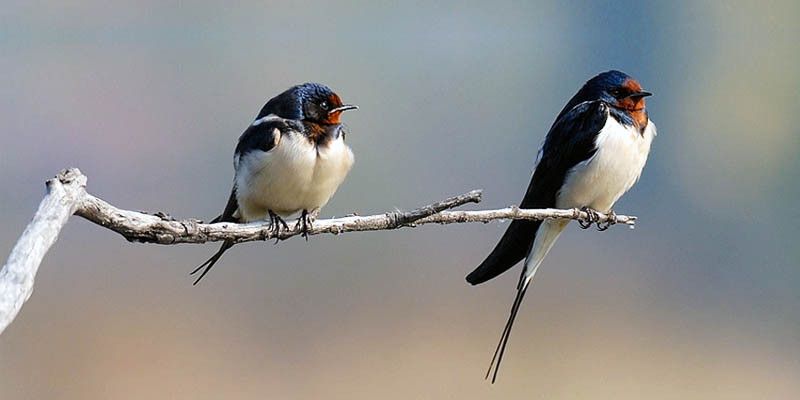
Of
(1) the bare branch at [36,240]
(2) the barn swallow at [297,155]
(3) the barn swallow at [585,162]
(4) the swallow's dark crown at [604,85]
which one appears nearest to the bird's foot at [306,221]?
(2) the barn swallow at [297,155]

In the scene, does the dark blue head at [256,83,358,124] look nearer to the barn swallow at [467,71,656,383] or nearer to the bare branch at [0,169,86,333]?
the barn swallow at [467,71,656,383]

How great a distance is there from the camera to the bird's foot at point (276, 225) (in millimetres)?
1755

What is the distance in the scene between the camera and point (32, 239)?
1.11 m

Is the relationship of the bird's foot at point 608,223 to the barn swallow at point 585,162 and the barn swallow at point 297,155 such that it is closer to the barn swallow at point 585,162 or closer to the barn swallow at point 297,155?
the barn swallow at point 585,162

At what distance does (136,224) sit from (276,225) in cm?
51

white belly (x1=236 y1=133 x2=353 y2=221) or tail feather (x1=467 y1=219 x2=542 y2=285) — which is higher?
tail feather (x1=467 y1=219 x2=542 y2=285)

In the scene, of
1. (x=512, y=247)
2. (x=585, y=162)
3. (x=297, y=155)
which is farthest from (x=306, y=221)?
(x=585, y=162)

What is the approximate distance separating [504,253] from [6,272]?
48.4 inches

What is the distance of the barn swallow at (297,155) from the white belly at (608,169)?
1.77ft

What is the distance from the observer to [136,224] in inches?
50.8

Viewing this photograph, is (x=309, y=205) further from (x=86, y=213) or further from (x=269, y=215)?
(x=86, y=213)

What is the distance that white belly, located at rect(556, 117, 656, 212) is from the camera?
81.8 inches

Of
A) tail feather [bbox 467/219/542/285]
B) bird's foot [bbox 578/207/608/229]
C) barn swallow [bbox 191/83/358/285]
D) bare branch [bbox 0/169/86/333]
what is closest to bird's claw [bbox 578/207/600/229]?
bird's foot [bbox 578/207/608/229]

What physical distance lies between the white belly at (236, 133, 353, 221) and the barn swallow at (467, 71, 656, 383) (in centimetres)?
40
